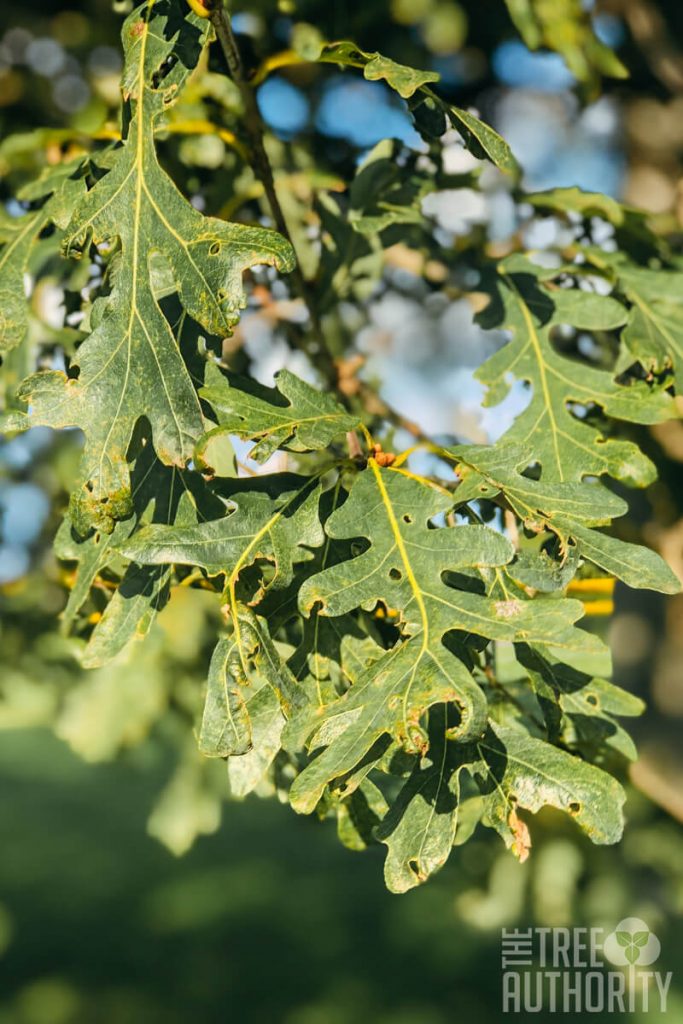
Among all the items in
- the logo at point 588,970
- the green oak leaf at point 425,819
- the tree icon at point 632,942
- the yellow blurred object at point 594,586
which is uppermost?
the green oak leaf at point 425,819

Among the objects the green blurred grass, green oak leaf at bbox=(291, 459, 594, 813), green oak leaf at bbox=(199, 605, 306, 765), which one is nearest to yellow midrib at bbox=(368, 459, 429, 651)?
green oak leaf at bbox=(291, 459, 594, 813)

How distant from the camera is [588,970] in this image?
225 cm

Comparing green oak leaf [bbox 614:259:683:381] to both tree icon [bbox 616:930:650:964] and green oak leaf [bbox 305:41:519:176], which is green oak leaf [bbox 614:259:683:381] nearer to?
green oak leaf [bbox 305:41:519:176]

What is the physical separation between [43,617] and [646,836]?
57.1 inches

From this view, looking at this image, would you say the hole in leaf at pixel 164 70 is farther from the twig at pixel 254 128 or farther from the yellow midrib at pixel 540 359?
the yellow midrib at pixel 540 359

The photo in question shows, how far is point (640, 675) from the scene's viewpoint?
6.68 ft

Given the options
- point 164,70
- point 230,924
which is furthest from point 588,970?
point 164,70

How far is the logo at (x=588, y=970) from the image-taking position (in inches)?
85.4

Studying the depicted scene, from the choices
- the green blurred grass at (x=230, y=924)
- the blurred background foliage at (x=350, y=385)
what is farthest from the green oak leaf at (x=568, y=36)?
the green blurred grass at (x=230, y=924)

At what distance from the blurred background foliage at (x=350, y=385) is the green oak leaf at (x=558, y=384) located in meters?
0.20

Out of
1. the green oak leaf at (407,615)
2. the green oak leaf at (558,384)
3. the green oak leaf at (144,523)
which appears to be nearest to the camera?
the green oak leaf at (407,615)

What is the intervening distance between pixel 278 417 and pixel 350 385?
882mm

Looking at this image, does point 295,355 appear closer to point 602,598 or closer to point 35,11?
point 602,598

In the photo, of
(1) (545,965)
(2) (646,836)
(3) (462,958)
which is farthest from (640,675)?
(3) (462,958)
